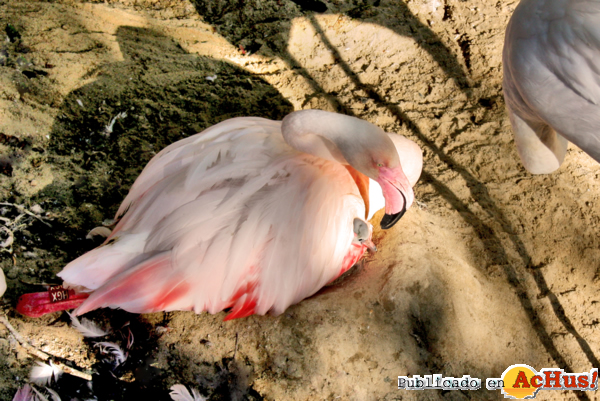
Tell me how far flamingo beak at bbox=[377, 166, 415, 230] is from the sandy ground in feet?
0.94

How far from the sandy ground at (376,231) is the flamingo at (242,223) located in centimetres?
22

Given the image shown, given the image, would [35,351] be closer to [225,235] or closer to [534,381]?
[225,235]

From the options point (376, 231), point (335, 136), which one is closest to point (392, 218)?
point (376, 231)

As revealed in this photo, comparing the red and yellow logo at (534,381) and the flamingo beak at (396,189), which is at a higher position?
the flamingo beak at (396,189)

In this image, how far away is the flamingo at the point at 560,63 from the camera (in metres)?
1.53

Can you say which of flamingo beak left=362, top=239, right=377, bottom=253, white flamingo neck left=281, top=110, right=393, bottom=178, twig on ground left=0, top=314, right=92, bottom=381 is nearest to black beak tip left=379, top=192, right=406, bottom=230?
flamingo beak left=362, top=239, right=377, bottom=253

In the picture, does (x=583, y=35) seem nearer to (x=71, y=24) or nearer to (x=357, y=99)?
(x=357, y=99)

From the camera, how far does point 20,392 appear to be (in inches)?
70.6

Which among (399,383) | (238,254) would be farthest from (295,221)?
(399,383)

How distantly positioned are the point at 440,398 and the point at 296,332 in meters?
0.67

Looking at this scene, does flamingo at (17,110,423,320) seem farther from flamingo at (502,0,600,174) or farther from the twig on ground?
flamingo at (502,0,600,174)

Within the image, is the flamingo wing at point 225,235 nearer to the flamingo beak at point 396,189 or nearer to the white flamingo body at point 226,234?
the white flamingo body at point 226,234

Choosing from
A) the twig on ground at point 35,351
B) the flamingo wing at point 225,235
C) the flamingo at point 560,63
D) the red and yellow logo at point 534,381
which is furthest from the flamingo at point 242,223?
the red and yellow logo at point 534,381

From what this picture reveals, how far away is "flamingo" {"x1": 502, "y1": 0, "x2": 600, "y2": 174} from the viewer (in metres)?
1.53
